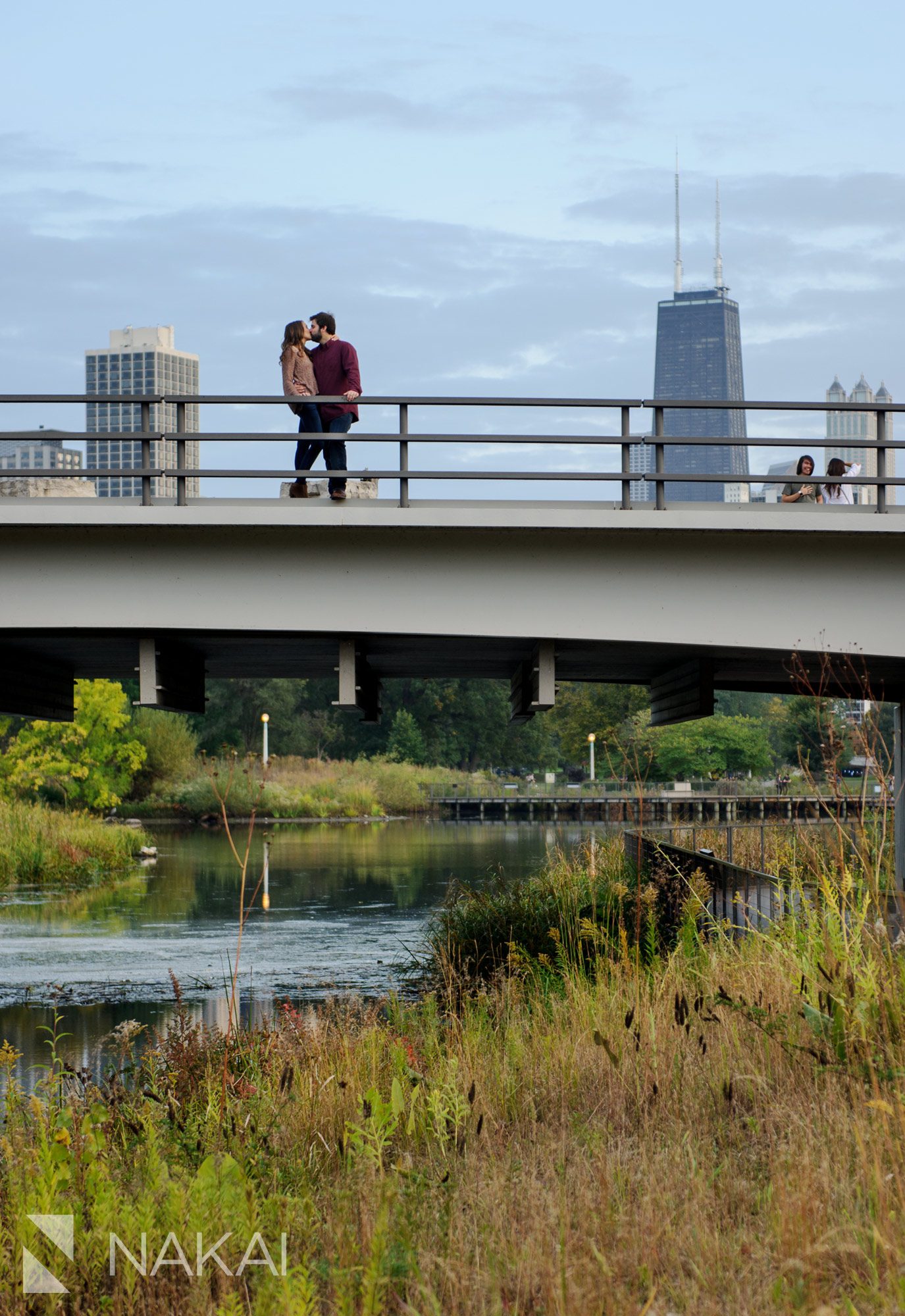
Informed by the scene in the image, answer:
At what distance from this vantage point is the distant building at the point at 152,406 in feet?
45.9

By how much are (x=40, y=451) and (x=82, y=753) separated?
4343cm

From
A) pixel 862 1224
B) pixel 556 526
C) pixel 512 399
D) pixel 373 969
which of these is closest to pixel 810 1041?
pixel 862 1224

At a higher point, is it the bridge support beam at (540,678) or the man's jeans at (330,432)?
the man's jeans at (330,432)

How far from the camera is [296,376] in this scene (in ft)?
45.9

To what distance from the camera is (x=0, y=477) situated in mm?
13500

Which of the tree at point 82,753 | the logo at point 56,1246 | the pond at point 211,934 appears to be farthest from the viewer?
the tree at point 82,753

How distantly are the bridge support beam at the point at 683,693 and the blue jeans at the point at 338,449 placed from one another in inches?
184

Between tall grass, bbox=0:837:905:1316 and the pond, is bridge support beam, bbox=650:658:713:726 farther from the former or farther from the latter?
tall grass, bbox=0:837:905:1316

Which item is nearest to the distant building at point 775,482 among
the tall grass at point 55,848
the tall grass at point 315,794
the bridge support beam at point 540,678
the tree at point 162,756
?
the bridge support beam at point 540,678

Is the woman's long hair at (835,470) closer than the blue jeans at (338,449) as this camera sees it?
No

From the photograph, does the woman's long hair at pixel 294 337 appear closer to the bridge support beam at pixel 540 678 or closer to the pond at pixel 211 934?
the bridge support beam at pixel 540 678

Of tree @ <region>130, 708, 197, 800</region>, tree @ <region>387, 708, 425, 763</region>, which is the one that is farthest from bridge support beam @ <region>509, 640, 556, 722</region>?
tree @ <region>387, 708, 425, 763</region>

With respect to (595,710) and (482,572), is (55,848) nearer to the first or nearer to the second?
(482,572)

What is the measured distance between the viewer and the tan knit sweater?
1398cm
